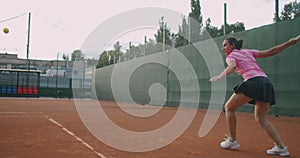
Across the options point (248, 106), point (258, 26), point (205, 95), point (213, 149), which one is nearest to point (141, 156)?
point (213, 149)

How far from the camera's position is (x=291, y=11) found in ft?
30.7

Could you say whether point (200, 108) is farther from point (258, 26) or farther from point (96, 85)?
point (96, 85)

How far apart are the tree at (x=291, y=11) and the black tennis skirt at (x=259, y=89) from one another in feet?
22.0

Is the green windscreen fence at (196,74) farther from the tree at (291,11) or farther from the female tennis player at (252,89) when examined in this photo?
the female tennis player at (252,89)

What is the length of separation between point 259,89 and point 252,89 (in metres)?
0.07

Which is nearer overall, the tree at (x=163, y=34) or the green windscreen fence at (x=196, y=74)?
the green windscreen fence at (x=196, y=74)

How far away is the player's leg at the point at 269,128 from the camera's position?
3.23m

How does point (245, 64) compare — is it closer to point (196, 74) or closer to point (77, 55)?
point (196, 74)

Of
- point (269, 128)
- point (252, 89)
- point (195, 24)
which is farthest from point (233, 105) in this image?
point (195, 24)

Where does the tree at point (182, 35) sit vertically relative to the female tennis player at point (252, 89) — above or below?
above

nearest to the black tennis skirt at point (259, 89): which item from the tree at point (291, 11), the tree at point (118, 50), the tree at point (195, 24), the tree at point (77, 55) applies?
the tree at point (291, 11)

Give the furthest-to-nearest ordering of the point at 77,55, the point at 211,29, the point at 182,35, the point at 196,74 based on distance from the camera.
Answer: the point at 77,55, the point at 182,35, the point at 211,29, the point at 196,74

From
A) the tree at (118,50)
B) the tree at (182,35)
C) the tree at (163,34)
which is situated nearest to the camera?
the tree at (182,35)

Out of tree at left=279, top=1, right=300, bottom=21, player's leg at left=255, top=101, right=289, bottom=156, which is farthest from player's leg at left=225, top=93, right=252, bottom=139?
tree at left=279, top=1, right=300, bottom=21
